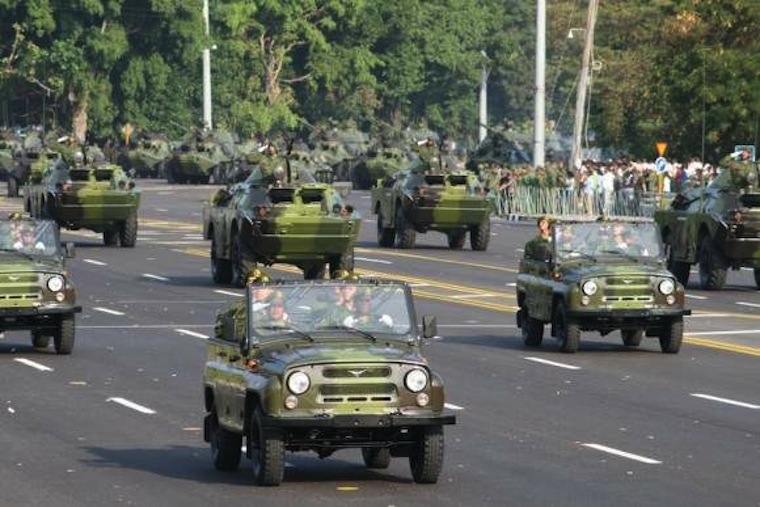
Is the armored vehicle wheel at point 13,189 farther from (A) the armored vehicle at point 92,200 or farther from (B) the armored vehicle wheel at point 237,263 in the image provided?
(B) the armored vehicle wheel at point 237,263

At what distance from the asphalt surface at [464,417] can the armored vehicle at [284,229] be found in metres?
0.92

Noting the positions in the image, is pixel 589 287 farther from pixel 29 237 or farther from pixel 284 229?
pixel 284 229

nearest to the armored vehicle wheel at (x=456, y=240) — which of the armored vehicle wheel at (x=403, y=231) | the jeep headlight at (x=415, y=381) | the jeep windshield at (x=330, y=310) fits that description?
the armored vehicle wheel at (x=403, y=231)

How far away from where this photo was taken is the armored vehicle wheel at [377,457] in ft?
60.4

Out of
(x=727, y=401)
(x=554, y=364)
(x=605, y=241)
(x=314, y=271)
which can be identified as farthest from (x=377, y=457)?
(x=314, y=271)

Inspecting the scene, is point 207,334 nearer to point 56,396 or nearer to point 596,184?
point 56,396

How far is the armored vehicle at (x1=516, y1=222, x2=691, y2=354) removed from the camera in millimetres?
29203

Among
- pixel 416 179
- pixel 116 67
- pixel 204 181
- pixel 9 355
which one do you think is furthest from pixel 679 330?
pixel 116 67

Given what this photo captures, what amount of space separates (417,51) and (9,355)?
112076mm

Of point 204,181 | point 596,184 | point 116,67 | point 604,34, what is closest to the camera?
point 596,184

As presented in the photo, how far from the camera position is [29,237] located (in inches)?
1211

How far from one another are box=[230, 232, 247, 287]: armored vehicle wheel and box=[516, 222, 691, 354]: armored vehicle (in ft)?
36.2

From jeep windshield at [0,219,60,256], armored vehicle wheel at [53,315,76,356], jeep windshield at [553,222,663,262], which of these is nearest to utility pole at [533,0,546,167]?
jeep windshield at [553,222,663,262]

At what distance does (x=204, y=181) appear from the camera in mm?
100500
